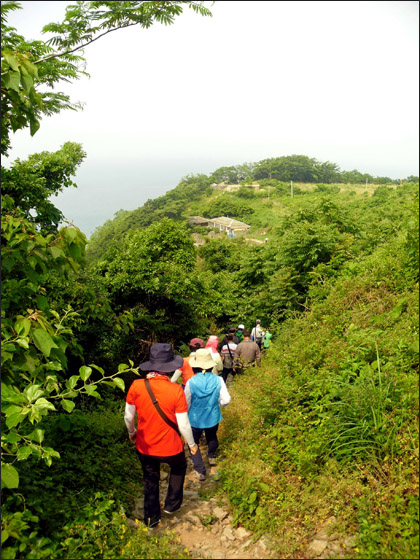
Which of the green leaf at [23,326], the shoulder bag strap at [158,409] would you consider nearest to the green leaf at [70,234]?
the green leaf at [23,326]

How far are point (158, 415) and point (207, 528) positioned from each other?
1181 mm

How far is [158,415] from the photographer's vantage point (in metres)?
4.16

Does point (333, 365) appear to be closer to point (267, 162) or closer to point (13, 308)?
point (13, 308)

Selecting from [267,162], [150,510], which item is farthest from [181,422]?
[267,162]

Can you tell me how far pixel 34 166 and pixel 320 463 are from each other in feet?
32.7

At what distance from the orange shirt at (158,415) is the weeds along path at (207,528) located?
0.70 meters

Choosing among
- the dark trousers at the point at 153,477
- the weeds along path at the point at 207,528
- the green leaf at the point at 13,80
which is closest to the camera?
the green leaf at the point at 13,80

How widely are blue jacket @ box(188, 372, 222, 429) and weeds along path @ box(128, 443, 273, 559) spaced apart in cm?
64

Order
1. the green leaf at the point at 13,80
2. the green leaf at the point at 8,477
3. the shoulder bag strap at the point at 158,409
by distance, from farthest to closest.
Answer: the shoulder bag strap at the point at 158,409, the green leaf at the point at 13,80, the green leaf at the point at 8,477

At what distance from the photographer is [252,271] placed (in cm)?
1600

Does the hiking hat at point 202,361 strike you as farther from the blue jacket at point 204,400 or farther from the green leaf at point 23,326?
the green leaf at point 23,326

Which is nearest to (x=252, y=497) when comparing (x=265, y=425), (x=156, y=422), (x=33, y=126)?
(x=156, y=422)

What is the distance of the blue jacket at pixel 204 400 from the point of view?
5.15m

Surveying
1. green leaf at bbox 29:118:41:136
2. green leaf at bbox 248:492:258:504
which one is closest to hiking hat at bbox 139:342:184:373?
green leaf at bbox 248:492:258:504
